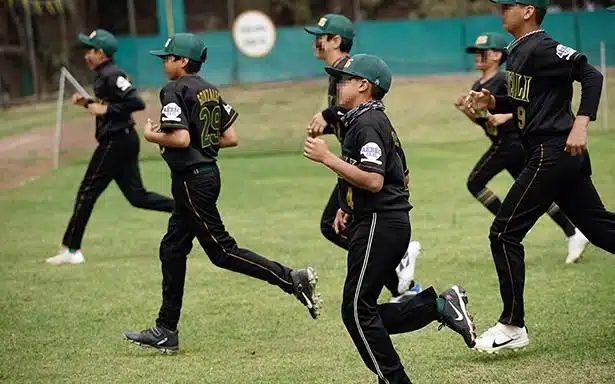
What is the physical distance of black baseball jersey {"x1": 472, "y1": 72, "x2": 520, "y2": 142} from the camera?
35.2 ft

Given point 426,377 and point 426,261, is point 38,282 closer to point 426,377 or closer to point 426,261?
point 426,261

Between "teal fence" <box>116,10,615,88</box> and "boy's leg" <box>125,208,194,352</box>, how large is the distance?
25.6 metres

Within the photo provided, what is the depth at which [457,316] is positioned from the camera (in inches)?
280

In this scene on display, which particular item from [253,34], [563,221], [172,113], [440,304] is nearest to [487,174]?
[563,221]

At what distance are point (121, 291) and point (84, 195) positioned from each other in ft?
5.73

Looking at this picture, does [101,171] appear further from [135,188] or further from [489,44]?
[489,44]

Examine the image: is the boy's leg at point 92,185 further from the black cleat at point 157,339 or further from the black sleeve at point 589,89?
the black sleeve at point 589,89

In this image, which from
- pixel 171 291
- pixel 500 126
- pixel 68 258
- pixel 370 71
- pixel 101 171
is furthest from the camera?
pixel 68 258

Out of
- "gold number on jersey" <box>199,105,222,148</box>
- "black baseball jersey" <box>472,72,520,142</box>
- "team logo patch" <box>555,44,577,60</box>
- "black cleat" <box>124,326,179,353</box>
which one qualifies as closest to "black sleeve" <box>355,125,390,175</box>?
"team logo patch" <box>555,44,577,60</box>

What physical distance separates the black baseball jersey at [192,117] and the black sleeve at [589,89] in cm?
248

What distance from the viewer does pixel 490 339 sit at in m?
7.55

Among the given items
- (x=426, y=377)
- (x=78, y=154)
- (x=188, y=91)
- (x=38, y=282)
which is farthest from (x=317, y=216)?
(x=78, y=154)

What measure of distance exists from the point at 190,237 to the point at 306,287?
88 cm

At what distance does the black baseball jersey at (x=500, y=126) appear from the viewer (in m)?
10.7
